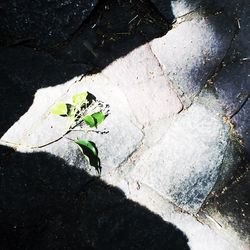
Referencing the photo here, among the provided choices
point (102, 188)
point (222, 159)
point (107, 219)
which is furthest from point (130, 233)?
point (222, 159)

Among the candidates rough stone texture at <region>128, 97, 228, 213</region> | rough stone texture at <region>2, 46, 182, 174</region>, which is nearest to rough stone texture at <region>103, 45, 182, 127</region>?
rough stone texture at <region>2, 46, 182, 174</region>

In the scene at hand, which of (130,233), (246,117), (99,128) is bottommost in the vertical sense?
(246,117)

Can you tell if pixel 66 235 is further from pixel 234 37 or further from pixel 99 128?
pixel 234 37

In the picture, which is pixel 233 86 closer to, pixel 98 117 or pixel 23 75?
pixel 98 117

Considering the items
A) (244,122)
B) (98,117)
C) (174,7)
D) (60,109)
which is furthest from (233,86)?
(60,109)

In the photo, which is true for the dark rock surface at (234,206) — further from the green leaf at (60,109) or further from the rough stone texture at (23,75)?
the rough stone texture at (23,75)

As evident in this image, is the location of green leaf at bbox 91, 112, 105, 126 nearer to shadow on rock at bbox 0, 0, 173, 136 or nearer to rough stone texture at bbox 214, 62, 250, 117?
shadow on rock at bbox 0, 0, 173, 136
